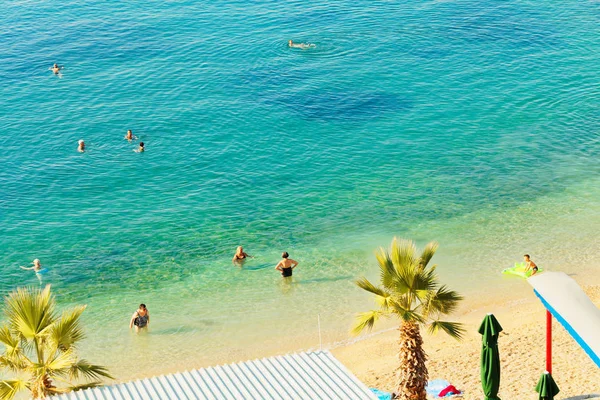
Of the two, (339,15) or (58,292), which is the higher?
(339,15)

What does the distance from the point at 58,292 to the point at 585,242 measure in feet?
59.8

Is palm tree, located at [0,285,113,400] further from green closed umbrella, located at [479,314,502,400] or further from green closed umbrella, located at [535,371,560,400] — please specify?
green closed umbrella, located at [535,371,560,400]

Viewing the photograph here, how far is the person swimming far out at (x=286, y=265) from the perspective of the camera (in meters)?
27.1

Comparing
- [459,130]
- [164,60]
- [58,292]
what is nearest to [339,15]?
[164,60]

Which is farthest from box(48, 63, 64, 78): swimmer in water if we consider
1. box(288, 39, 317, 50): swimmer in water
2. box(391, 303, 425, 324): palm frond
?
box(391, 303, 425, 324): palm frond

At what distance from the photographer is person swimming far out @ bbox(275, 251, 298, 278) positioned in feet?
88.8

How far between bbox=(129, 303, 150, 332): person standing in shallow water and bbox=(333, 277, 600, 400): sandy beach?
5870 millimetres

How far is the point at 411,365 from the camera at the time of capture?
17.2 m

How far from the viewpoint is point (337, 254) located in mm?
28828

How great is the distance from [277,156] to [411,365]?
20.0 meters

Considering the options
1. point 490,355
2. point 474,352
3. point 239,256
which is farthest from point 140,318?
point 490,355

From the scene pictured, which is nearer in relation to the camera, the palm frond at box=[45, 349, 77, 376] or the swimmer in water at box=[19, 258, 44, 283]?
the palm frond at box=[45, 349, 77, 376]

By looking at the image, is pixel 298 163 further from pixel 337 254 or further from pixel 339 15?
pixel 339 15

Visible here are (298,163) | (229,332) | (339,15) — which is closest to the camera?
(229,332)
